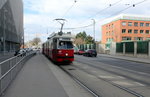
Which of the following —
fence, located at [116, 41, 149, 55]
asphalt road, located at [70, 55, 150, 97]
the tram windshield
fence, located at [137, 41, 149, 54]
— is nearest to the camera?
asphalt road, located at [70, 55, 150, 97]

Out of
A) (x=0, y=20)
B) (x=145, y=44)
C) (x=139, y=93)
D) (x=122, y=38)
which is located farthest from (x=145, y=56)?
(x=122, y=38)

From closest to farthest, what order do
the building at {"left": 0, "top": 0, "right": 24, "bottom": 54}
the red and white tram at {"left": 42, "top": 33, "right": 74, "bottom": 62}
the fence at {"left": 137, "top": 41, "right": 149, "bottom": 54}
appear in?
the red and white tram at {"left": 42, "top": 33, "right": 74, "bottom": 62} → the fence at {"left": 137, "top": 41, "right": 149, "bottom": 54} → the building at {"left": 0, "top": 0, "right": 24, "bottom": 54}

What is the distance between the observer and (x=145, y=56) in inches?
1232

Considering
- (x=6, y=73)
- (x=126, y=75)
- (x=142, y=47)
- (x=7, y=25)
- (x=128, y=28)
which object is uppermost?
(x=128, y=28)

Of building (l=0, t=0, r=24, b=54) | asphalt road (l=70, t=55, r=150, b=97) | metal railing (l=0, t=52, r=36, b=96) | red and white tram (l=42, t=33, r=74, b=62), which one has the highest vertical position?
building (l=0, t=0, r=24, b=54)

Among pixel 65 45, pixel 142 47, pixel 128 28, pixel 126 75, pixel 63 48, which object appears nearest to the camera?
pixel 126 75

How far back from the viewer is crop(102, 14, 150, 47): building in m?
84.4

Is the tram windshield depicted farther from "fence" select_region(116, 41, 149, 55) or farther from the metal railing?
"fence" select_region(116, 41, 149, 55)

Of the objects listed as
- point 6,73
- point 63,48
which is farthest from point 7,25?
point 6,73

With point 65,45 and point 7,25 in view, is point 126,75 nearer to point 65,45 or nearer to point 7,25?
point 65,45

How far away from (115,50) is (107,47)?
765 cm

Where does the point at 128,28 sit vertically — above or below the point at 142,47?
above

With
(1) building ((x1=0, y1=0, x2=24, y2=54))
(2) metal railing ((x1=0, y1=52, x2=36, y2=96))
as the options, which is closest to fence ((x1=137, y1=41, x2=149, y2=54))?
(2) metal railing ((x1=0, y1=52, x2=36, y2=96))

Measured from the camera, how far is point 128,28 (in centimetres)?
8625
